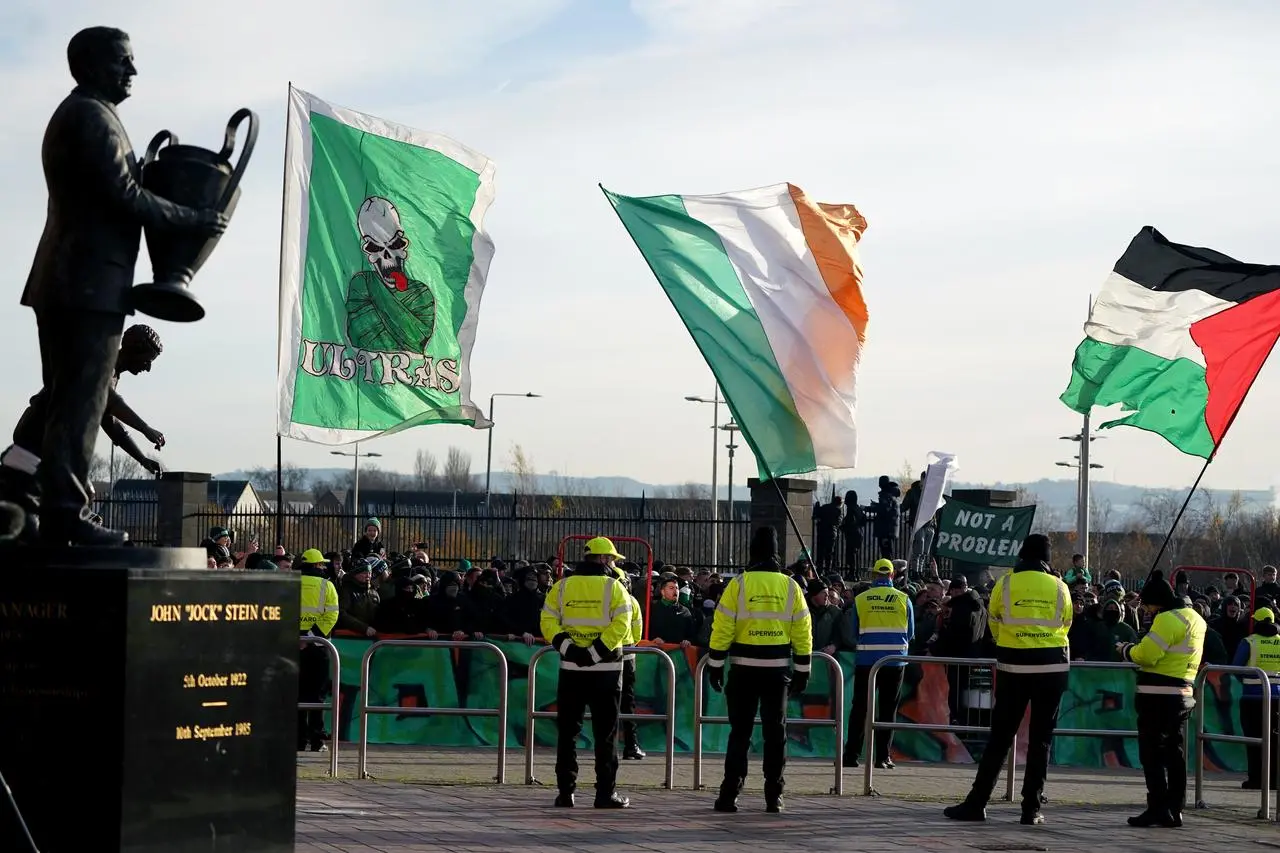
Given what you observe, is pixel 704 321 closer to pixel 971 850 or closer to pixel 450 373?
pixel 450 373

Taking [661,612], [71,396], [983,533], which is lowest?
[661,612]

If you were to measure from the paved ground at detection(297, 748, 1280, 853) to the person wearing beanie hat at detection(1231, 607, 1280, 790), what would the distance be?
30.1 inches

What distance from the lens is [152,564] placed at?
6316 mm

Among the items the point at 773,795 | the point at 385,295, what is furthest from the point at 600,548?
the point at 385,295

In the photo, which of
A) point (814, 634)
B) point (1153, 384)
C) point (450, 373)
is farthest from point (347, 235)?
point (1153, 384)

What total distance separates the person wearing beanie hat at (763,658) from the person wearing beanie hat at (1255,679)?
4.67m

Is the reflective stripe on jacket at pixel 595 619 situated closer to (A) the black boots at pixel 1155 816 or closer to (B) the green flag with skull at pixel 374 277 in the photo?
(B) the green flag with skull at pixel 374 277

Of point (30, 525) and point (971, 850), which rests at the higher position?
point (30, 525)

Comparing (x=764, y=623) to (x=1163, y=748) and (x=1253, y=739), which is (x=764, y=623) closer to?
(x=1163, y=748)

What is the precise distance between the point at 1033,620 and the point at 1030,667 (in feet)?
1.13

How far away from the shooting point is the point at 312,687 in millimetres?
15367

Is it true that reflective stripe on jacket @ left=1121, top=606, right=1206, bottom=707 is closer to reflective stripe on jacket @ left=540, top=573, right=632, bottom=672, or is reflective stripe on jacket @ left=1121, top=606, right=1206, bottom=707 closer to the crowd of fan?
the crowd of fan

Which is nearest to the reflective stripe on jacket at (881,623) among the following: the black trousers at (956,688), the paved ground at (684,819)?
the black trousers at (956,688)

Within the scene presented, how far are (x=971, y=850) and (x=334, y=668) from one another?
5.14 m
